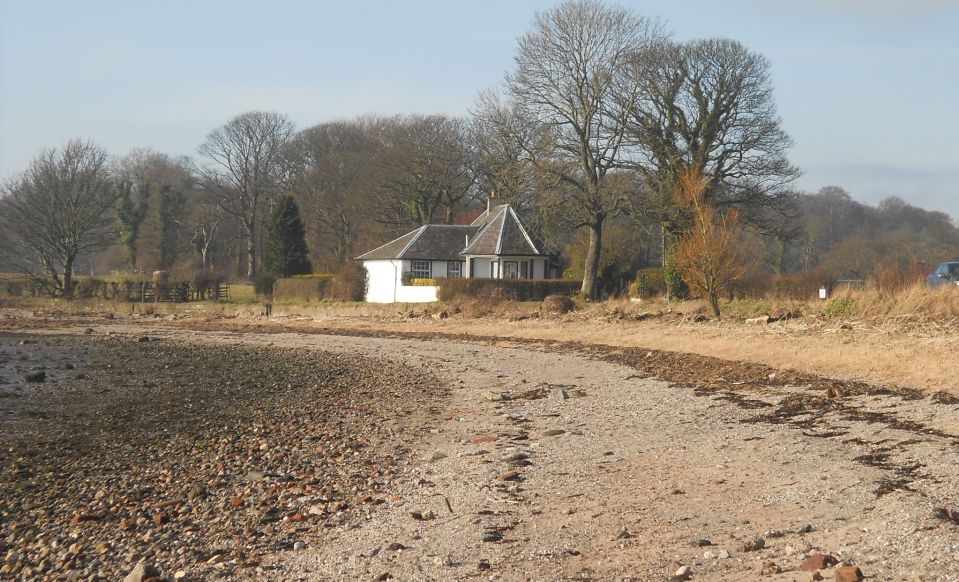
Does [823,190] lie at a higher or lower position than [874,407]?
higher

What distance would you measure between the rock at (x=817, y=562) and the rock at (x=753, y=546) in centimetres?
51

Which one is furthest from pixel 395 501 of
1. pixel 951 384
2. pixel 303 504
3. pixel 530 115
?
pixel 530 115

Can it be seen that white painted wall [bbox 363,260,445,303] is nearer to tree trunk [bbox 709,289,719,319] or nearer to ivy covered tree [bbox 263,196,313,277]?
ivy covered tree [bbox 263,196,313,277]

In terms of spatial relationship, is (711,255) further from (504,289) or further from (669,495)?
(669,495)

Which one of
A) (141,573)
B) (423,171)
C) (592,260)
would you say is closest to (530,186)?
(592,260)

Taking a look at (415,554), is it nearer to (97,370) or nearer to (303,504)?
(303,504)

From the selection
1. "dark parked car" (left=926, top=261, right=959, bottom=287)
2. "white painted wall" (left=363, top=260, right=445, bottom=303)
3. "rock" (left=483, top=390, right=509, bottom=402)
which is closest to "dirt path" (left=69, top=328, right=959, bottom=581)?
"rock" (left=483, top=390, right=509, bottom=402)

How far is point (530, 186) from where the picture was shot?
38750 millimetres

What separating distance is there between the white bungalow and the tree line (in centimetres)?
213

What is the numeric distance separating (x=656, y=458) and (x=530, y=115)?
98.6 feet

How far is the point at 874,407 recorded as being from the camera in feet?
41.3

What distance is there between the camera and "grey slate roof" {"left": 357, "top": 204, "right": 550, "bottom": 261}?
48.8 m

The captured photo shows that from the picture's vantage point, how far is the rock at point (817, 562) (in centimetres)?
584

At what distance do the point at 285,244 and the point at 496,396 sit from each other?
133ft
